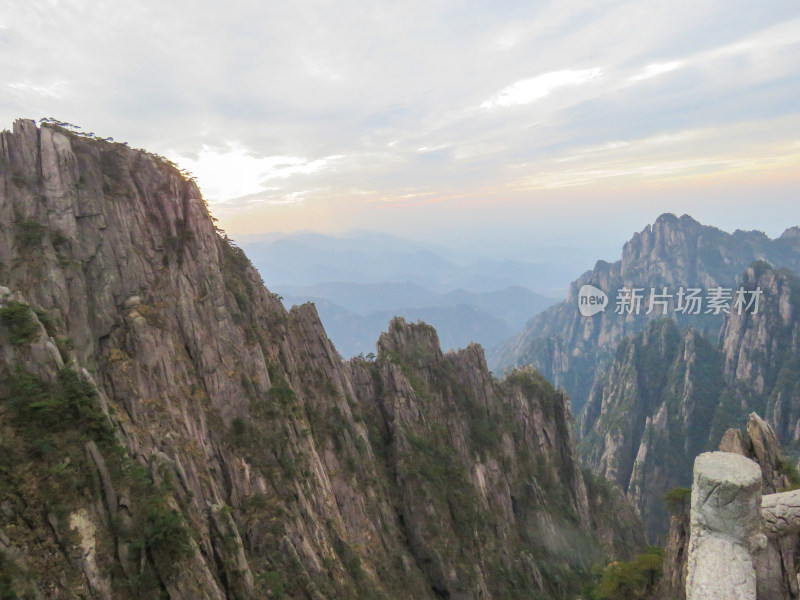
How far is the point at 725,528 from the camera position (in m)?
10.4

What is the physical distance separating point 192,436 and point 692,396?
517 ft

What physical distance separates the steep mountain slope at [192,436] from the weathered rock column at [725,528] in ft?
55.5

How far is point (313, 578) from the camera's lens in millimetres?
21906

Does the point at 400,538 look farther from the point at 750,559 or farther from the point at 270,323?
the point at 750,559

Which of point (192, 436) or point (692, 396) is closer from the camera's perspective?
point (192, 436)

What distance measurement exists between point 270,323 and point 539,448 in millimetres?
42124

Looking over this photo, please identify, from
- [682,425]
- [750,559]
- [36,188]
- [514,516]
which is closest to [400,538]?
[514,516]

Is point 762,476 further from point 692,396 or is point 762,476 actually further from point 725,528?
point 692,396

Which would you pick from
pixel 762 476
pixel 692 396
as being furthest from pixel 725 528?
pixel 692 396

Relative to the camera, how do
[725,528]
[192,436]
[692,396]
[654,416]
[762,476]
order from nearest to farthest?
[725,528]
[762,476]
[192,436]
[692,396]
[654,416]

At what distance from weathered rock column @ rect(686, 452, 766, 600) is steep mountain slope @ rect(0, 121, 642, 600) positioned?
16.9m

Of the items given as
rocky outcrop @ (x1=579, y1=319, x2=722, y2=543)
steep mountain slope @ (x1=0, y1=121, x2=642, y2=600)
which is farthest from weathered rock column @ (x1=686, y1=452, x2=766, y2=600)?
rocky outcrop @ (x1=579, y1=319, x2=722, y2=543)

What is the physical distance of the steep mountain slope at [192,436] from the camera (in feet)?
45.1

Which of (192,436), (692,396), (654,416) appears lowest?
(654,416)
